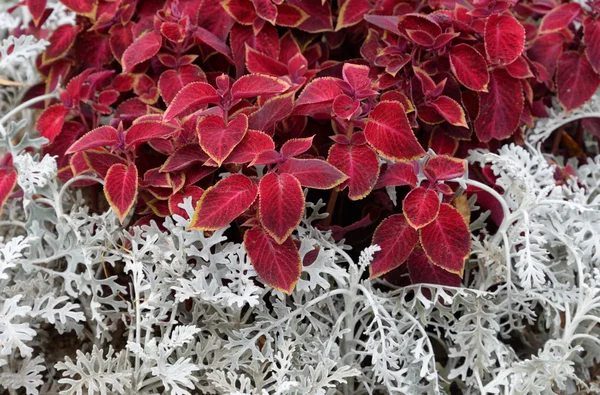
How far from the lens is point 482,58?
1.09 metres

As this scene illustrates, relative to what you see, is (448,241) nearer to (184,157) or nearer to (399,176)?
(399,176)

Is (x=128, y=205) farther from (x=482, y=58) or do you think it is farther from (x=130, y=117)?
(x=482, y=58)

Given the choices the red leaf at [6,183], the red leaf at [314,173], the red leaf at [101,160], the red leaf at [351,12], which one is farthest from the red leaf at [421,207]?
the red leaf at [6,183]

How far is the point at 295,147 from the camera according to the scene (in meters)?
1.00

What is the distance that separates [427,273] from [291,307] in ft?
0.73

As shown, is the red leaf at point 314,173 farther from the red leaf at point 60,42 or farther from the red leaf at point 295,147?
the red leaf at point 60,42

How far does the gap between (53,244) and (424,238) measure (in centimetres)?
59

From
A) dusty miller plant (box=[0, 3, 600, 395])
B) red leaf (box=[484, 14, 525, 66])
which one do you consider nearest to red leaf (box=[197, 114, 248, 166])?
dusty miller plant (box=[0, 3, 600, 395])

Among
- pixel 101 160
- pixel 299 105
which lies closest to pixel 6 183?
pixel 101 160

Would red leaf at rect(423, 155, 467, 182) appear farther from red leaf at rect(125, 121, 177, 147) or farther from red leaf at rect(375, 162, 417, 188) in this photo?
red leaf at rect(125, 121, 177, 147)

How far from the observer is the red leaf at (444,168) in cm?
103

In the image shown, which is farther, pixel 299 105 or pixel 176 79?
pixel 176 79

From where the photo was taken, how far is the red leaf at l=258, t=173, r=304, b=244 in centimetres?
94

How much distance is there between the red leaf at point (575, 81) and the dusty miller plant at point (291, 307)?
0.19m
